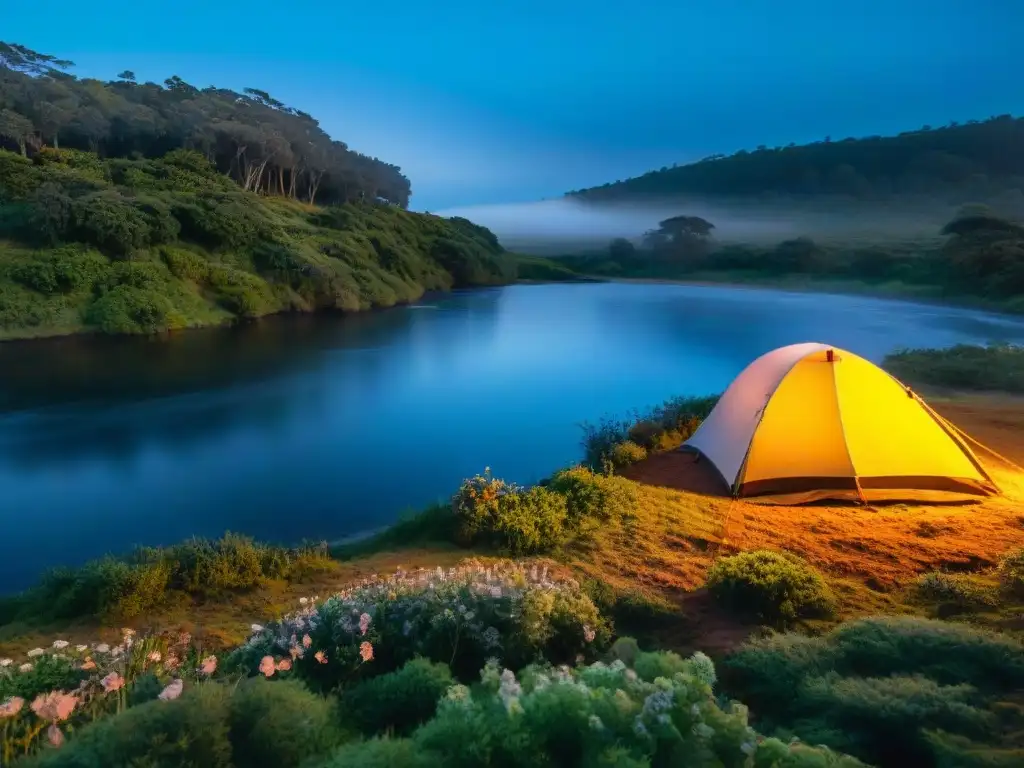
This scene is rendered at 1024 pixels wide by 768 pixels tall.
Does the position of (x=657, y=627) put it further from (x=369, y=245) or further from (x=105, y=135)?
(x=105, y=135)

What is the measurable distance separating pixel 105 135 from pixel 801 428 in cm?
4822

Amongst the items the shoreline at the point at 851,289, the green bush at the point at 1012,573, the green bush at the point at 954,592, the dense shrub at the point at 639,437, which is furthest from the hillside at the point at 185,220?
the green bush at the point at 1012,573

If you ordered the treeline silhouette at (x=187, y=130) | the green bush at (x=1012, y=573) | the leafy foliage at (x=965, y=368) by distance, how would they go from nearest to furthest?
the green bush at (x=1012, y=573)
the leafy foliage at (x=965, y=368)
the treeline silhouette at (x=187, y=130)

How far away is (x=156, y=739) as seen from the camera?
2.41 m

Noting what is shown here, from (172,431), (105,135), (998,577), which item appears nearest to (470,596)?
(998,577)

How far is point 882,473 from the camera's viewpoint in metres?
8.18

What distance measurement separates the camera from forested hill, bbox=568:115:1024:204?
149 feet

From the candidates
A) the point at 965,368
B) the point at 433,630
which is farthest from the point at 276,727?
the point at 965,368

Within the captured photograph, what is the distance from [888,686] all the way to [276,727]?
2.85m

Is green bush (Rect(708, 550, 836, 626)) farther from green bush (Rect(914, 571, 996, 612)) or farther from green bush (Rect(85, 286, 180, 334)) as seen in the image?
green bush (Rect(85, 286, 180, 334))

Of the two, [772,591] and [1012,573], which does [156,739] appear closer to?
[772,591]

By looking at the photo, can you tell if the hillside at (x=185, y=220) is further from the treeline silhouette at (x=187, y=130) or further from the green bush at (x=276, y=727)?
the green bush at (x=276, y=727)

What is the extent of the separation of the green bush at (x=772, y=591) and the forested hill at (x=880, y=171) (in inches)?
1770

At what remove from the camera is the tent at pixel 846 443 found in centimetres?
818
